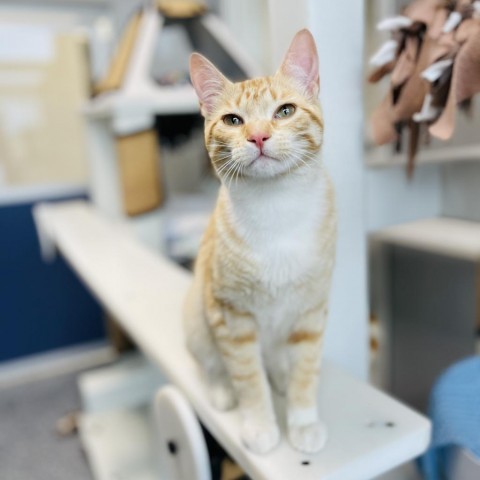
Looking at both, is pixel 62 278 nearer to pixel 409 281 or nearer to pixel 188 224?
pixel 188 224

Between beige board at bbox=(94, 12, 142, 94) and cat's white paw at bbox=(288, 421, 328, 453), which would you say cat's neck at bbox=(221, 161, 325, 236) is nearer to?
cat's white paw at bbox=(288, 421, 328, 453)

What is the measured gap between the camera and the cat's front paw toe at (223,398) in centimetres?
62

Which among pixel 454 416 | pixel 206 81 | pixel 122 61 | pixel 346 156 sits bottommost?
pixel 454 416

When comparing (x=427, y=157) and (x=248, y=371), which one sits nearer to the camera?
(x=248, y=371)

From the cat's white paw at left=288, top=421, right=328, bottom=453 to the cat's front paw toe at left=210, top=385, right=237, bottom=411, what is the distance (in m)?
0.10

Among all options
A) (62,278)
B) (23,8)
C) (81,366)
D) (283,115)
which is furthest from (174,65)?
(283,115)

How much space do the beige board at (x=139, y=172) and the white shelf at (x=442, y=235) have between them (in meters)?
0.76

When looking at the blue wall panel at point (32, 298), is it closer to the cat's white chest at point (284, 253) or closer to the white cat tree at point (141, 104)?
the white cat tree at point (141, 104)

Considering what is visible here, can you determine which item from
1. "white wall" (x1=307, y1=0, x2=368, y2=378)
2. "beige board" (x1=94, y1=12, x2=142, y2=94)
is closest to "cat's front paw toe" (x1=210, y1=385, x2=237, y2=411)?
"white wall" (x1=307, y1=0, x2=368, y2=378)

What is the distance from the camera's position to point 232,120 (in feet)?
1.53

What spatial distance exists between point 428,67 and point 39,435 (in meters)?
1.62

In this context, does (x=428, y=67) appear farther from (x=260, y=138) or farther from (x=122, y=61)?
(x=122, y=61)

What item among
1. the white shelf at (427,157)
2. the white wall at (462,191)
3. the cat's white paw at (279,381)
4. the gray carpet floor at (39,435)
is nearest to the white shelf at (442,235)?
the white wall at (462,191)

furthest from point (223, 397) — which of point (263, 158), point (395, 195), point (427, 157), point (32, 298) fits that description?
point (32, 298)
